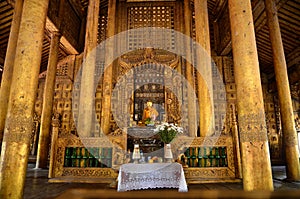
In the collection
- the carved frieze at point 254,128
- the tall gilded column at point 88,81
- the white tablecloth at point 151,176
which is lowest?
the white tablecloth at point 151,176

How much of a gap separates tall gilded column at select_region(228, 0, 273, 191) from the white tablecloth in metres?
1.38

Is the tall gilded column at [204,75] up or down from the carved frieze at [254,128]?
up

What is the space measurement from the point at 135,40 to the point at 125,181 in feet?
29.6

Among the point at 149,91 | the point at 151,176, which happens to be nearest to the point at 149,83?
the point at 149,91

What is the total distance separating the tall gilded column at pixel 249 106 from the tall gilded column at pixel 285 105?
13.3 feet

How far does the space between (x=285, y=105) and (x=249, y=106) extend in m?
4.49

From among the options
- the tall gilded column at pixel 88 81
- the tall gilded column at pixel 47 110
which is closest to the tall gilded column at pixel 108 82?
the tall gilded column at pixel 88 81

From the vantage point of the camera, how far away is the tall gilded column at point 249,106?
3139 millimetres

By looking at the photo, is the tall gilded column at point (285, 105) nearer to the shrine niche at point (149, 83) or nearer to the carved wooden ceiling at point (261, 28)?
the carved wooden ceiling at point (261, 28)

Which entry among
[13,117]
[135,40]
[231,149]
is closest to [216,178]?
[231,149]

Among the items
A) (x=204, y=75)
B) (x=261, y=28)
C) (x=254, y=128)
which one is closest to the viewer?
(x=254, y=128)

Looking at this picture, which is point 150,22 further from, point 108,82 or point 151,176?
point 151,176

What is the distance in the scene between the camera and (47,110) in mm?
9391

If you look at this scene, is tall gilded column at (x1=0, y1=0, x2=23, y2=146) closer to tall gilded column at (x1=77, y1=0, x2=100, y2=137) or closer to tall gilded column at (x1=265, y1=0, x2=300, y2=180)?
tall gilded column at (x1=77, y1=0, x2=100, y2=137)
